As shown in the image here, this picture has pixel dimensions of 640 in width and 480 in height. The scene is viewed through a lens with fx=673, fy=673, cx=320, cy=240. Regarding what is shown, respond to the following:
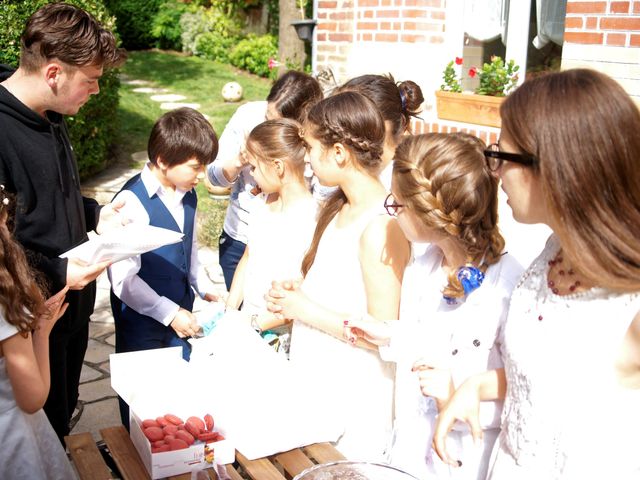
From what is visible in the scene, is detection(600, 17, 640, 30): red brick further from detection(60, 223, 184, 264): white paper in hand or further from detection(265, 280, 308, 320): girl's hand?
detection(60, 223, 184, 264): white paper in hand

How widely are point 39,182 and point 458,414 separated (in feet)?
5.49

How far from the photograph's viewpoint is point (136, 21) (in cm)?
1816

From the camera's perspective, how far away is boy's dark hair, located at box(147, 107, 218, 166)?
9.53ft

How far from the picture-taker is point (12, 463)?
78.7 inches

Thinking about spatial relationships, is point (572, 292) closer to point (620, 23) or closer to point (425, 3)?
point (620, 23)

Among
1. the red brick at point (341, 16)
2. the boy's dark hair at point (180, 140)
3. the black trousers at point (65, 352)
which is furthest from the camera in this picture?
the red brick at point (341, 16)

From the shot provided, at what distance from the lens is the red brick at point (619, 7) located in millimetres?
3680

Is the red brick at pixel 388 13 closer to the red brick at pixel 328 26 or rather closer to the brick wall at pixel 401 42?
the brick wall at pixel 401 42

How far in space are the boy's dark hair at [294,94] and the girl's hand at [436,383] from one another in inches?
74.5

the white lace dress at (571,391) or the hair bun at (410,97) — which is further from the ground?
the hair bun at (410,97)

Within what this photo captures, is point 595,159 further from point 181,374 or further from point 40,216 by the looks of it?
point 40,216

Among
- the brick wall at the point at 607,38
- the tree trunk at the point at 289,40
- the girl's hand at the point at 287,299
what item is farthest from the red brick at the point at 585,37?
the tree trunk at the point at 289,40

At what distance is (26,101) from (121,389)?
1.09 meters

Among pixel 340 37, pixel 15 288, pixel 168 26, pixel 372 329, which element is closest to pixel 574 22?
pixel 340 37
